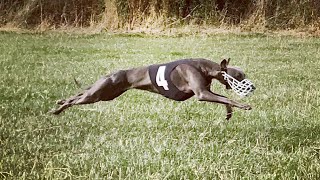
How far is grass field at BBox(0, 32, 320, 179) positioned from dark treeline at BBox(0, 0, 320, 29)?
0.16ft

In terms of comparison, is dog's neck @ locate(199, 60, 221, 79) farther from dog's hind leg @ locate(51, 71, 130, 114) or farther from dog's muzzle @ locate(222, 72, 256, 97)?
dog's hind leg @ locate(51, 71, 130, 114)

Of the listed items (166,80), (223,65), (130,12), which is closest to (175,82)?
(166,80)

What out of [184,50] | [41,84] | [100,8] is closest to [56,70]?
[41,84]

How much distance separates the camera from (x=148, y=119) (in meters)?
2.15

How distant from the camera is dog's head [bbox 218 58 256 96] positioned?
1.96 meters

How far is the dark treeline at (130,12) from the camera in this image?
2168 millimetres

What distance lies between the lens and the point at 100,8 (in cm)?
217

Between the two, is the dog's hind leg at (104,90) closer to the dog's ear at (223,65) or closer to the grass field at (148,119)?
the grass field at (148,119)

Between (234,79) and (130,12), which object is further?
(130,12)

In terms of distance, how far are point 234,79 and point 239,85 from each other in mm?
20

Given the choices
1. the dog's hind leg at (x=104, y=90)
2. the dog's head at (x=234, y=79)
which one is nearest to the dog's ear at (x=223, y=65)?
the dog's head at (x=234, y=79)

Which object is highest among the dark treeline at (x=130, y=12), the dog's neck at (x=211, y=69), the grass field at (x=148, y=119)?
the dark treeline at (x=130, y=12)

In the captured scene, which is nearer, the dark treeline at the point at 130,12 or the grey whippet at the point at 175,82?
the grey whippet at the point at 175,82

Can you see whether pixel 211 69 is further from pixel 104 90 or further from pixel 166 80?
pixel 104 90
